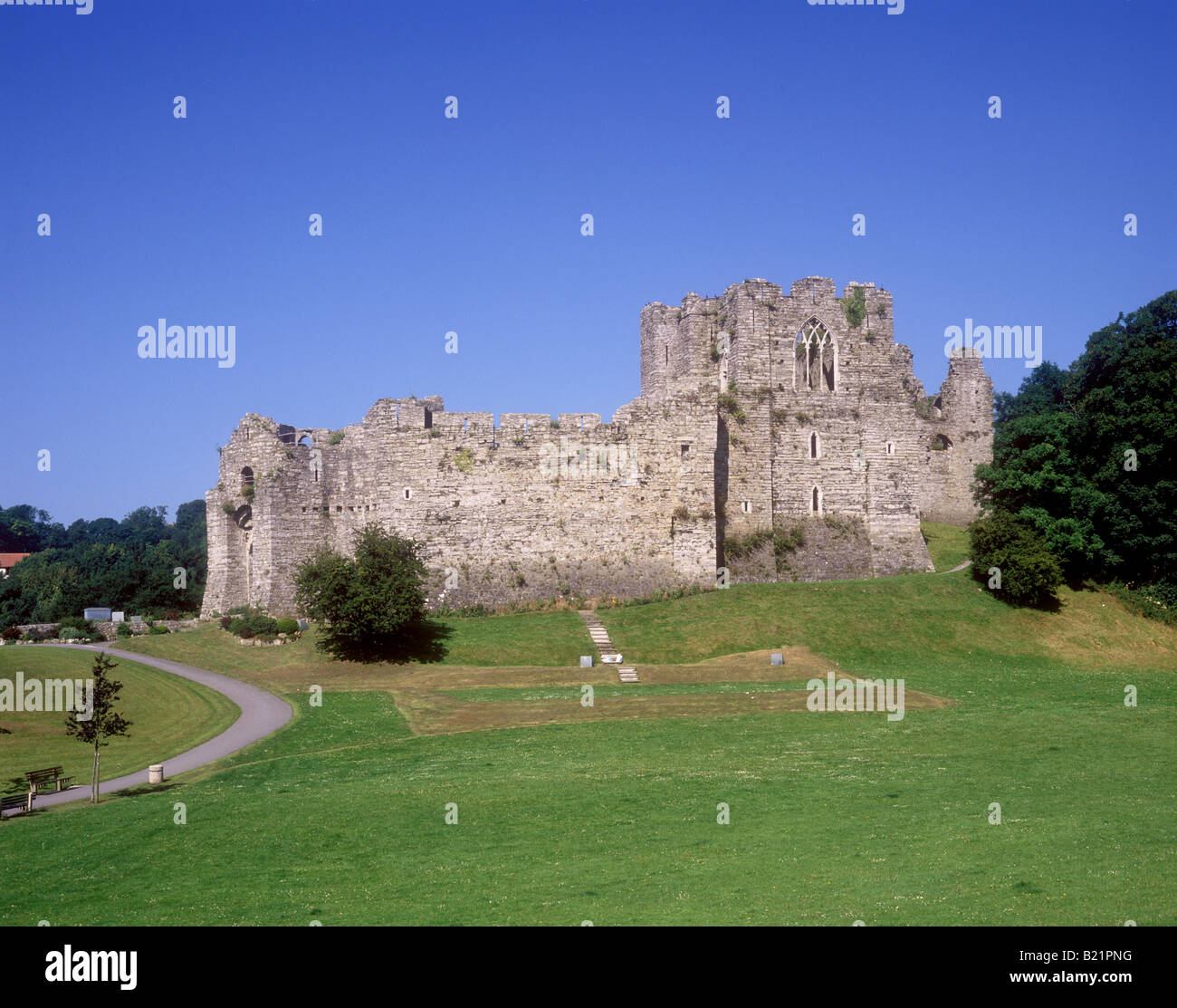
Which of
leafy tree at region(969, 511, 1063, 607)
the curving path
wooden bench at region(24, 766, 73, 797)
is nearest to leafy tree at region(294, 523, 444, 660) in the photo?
the curving path

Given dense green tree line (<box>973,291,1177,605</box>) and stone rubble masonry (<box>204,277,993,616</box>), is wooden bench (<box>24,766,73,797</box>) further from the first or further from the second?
dense green tree line (<box>973,291,1177,605</box>)

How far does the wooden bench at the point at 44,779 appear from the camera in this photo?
23.3m

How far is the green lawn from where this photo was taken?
28078 mm

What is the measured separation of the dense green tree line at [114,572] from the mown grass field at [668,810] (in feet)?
92.6

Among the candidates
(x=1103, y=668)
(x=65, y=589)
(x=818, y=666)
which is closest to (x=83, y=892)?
(x=818, y=666)

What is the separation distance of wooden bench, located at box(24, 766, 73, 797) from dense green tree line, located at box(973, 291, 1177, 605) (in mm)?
35076

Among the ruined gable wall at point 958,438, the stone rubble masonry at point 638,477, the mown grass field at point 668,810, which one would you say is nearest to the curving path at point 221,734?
the mown grass field at point 668,810

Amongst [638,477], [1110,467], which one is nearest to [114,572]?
[638,477]

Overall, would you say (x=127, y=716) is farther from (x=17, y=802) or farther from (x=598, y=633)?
(x=598, y=633)

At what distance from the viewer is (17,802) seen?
74.0ft

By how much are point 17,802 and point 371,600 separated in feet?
56.2

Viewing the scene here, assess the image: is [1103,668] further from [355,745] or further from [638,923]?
[638,923]

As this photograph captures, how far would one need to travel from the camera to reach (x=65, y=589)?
6450cm
